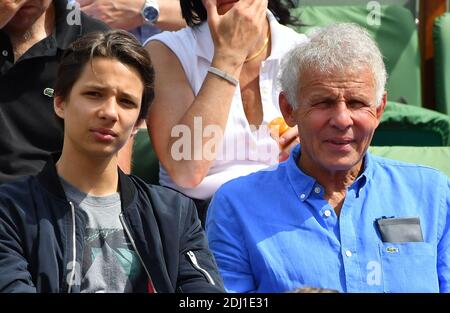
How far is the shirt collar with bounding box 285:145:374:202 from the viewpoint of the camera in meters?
2.67

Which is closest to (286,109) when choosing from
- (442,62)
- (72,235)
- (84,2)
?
(72,235)

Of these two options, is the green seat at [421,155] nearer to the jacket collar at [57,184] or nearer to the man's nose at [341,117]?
the man's nose at [341,117]

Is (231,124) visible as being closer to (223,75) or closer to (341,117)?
(223,75)

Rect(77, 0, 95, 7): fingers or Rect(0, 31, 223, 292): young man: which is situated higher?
Rect(77, 0, 95, 7): fingers

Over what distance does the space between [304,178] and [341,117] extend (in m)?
0.18

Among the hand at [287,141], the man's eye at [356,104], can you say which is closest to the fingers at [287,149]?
the hand at [287,141]

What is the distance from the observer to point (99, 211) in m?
2.38

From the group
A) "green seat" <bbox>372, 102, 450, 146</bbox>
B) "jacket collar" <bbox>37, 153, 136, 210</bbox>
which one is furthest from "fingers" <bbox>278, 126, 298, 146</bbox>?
"jacket collar" <bbox>37, 153, 136, 210</bbox>

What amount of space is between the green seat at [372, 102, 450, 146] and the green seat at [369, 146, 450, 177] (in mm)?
266

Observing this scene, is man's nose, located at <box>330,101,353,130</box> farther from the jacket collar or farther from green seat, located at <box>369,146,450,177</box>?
green seat, located at <box>369,146,450,177</box>

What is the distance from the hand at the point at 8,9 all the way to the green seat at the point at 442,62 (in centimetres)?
204

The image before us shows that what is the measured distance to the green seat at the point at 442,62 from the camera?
432cm
